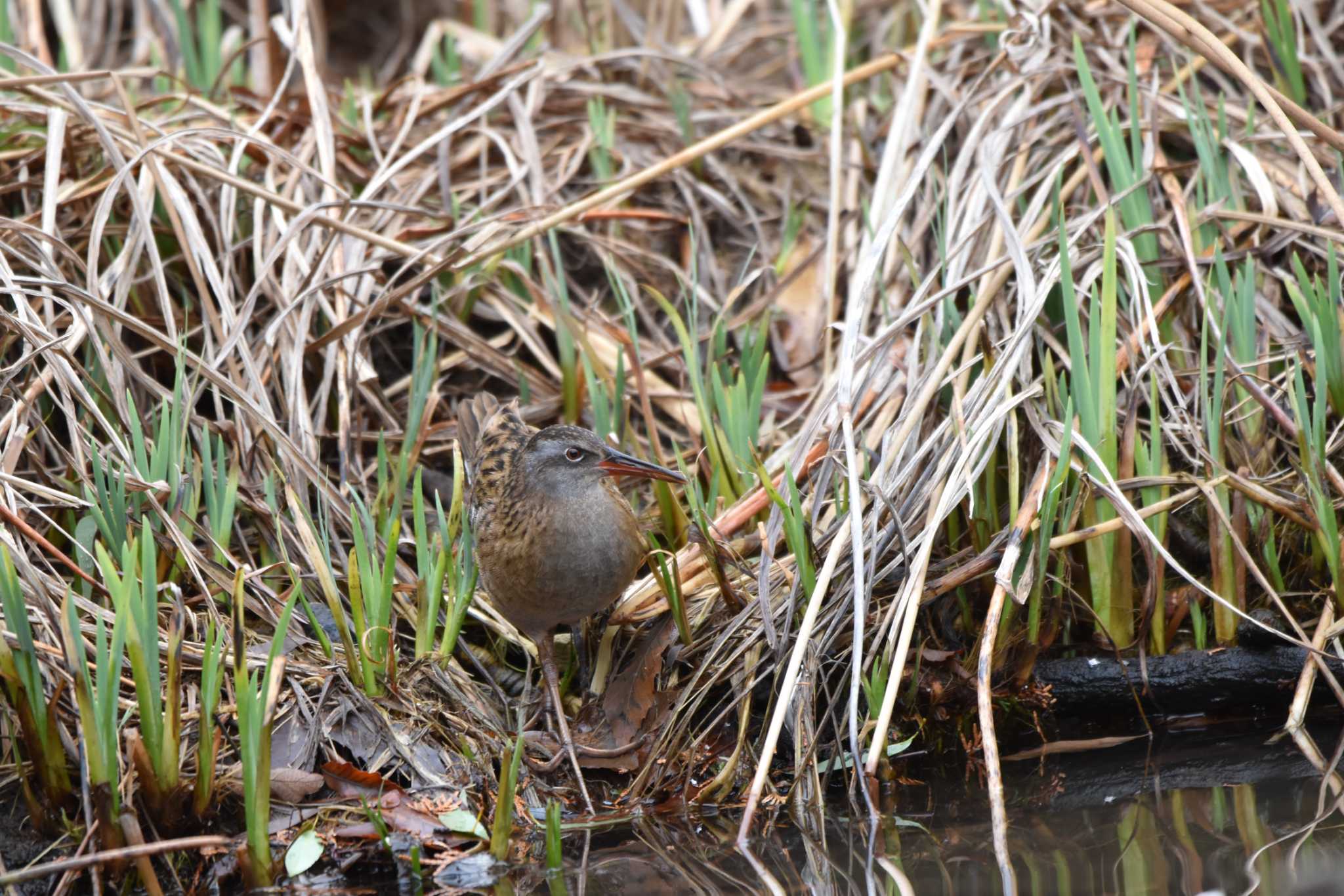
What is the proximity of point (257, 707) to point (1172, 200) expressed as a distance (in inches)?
136

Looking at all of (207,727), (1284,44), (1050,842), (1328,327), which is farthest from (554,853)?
(1284,44)

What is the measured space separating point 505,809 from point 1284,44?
3.94 metres

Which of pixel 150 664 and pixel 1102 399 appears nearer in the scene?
pixel 150 664

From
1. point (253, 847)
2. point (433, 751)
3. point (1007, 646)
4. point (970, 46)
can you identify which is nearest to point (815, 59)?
point (970, 46)

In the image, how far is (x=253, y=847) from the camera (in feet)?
9.79

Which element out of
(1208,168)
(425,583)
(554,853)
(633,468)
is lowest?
(554,853)

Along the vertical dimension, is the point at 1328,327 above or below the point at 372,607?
above

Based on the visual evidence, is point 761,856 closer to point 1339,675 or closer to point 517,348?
point 1339,675

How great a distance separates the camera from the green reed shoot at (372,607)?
347 centimetres

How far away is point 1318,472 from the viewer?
365 centimetres

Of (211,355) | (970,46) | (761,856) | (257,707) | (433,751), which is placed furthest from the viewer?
(970,46)

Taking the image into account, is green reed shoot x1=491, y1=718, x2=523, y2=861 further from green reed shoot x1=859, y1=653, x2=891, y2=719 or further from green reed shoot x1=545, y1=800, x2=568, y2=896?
green reed shoot x1=859, y1=653, x2=891, y2=719

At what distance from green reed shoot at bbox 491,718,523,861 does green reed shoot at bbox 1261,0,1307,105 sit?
3.78 metres

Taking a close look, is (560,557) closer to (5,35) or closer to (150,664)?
(150,664)
